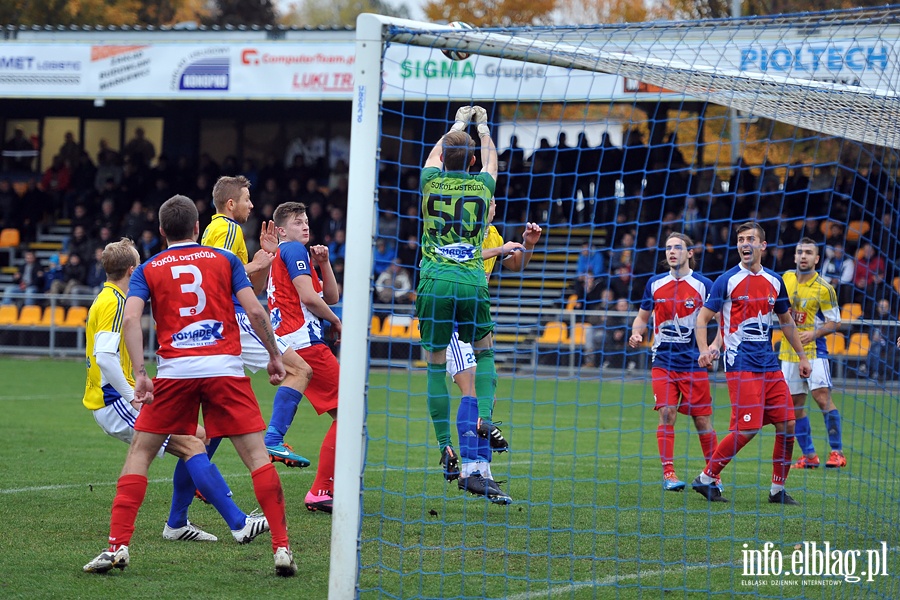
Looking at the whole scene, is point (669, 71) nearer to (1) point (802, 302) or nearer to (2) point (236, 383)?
(2) point (236, 383)

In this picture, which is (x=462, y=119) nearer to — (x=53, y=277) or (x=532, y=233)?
(x=532, y=233)

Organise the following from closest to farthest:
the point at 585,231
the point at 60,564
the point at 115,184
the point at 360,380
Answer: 1. the point at 360,380
2. the point at 60,564
3. the point at 585,231
4. the point at 115,184

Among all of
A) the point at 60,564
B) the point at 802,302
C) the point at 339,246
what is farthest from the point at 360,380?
the point at 339,246

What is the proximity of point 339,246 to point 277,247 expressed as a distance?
12650mm

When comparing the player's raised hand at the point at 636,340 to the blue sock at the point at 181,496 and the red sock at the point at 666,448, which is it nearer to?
the red sock at the point at 666,448

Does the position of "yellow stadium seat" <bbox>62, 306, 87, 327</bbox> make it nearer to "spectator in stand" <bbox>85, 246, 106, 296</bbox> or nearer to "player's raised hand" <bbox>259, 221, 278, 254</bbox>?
"spectator in stand" <bbox>85, 246, 106, 296</bbox>

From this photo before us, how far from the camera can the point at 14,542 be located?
5.62 metres

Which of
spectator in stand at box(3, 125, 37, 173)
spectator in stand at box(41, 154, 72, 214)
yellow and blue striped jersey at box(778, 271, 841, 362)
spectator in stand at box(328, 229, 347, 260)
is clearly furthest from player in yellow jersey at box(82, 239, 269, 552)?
spectator in stand at box(3, 125, 37, 173)

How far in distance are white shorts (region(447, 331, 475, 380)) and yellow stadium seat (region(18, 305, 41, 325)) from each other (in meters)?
15.0

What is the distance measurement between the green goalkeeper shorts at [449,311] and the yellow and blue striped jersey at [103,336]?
188 cm

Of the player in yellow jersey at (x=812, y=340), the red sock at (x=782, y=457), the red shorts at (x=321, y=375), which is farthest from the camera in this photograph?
the player in yellow jersey at (x=812, y=340)

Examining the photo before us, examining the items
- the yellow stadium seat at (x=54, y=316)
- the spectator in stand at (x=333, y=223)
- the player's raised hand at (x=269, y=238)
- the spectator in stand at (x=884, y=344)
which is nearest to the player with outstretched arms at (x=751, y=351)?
the spectator in stand at (x=884, y=344)

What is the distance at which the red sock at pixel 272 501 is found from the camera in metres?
5.02

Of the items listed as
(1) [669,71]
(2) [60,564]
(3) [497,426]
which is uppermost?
(1) [669,71]
